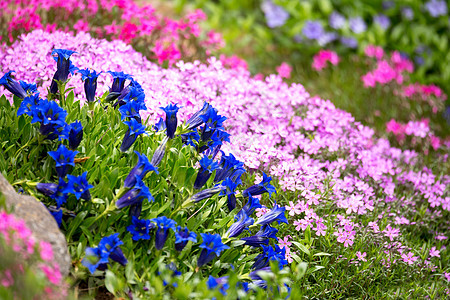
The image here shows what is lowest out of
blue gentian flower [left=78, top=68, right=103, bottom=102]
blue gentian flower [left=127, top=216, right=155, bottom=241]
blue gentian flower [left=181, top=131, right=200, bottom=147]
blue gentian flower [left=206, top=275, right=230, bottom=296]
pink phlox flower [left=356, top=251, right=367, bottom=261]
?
pink phlox flower [left=356, top=251, right=367, bottom=261]

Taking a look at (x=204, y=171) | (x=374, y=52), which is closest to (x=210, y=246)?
(x=204, y=171)

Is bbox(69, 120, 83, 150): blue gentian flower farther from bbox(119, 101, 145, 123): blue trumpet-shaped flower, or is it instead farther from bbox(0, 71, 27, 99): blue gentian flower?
bbox(0, 71, 27, 99): blue gentian flower

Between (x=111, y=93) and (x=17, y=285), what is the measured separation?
122cm

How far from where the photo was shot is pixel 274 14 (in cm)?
686

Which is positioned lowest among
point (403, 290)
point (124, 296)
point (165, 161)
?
point (403, 290)

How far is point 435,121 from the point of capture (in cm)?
545

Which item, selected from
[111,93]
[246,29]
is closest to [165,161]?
[111,93]

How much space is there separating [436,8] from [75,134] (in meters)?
6.31

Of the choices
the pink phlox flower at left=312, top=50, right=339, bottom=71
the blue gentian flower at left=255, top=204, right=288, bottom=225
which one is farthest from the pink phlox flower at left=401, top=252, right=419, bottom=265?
the pink phlox flower at left=312, top=50, right=339, bottom=71

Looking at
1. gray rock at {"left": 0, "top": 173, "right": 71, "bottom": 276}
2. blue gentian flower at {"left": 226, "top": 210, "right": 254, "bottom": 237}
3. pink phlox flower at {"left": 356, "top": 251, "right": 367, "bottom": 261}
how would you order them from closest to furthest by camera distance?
1. gray rock at {"left": 0, "top": 173, "right": 71, "bottom": 276}
2. blue gentian flower at {"left": 226, "top": 210, "right": 254, "bottom": 237}
3. pink phlox flower at {"left": 356, "top": 251, "right": 367, "bottom": 261}

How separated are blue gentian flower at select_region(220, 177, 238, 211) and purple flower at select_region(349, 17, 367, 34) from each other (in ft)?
16.7

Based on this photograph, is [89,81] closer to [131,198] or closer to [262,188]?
[131,198]

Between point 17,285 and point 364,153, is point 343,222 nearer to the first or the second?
point 364,153

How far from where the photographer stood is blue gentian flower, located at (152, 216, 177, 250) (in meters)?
2.12
